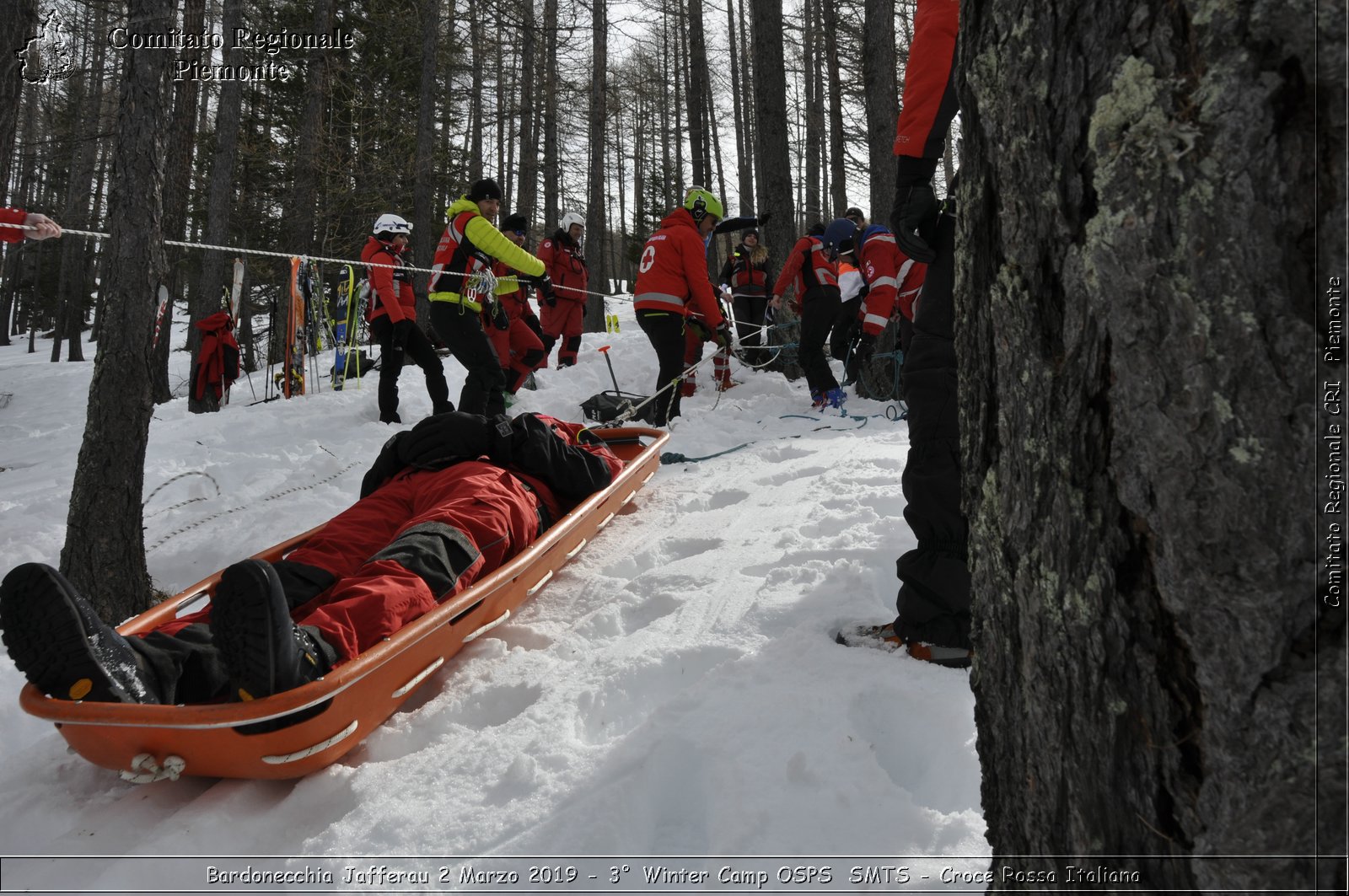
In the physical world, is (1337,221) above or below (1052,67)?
below

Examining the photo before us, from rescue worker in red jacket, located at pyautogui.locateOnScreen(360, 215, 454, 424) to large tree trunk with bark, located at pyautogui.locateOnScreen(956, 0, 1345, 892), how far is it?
21.2 ft

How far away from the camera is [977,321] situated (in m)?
1.10

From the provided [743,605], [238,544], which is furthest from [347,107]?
[743,605]

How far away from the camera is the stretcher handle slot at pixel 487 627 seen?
8.41ft

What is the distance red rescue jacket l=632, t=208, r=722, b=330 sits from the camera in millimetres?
6836

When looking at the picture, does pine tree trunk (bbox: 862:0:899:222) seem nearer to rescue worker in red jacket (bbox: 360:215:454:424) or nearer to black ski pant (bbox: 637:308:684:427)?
black ski pant (bbox: 637:308:684:427)

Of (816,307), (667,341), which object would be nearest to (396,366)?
(667,341)

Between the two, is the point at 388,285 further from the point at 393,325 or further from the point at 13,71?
the point at 13,71

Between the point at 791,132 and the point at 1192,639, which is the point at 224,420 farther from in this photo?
the point at 791,132

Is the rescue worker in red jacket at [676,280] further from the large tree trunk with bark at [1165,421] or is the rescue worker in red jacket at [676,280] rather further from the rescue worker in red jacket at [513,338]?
the large tree trunk with bark at [1165,421]

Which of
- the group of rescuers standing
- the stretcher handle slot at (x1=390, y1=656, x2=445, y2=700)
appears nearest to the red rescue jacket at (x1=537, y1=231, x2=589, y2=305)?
the group of rescuers standing

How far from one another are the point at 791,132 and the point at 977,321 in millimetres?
28905

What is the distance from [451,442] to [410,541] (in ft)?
2.49

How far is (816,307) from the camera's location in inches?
308
